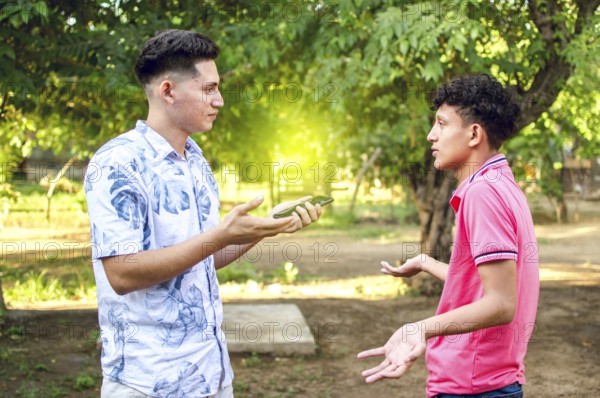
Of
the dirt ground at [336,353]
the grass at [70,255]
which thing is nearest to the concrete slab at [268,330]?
the dirt ground at [336,353]

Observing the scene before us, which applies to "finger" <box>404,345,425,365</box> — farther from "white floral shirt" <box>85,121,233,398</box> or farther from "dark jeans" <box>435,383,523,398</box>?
"white floral shirt" <box>85,121,233,398</box>

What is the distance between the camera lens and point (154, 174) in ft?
7.72

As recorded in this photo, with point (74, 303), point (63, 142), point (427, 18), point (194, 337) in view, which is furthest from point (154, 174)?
point (63, 142)

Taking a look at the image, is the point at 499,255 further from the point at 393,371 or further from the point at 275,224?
the point at 275,224

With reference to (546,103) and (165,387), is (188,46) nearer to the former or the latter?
(165,387)

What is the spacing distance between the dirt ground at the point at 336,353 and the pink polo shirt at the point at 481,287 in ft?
11.4

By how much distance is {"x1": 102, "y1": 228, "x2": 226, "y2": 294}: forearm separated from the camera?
2154mm

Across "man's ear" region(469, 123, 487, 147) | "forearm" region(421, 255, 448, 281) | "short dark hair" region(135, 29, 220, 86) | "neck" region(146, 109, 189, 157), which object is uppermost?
"short dark hair" region(135, 29, 220, 86)

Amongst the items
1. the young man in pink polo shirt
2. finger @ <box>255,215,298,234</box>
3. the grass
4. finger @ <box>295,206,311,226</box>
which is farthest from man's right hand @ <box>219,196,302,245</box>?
the grass

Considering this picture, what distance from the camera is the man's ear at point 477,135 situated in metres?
2.48

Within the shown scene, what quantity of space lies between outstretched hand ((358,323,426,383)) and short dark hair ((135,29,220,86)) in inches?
44.2

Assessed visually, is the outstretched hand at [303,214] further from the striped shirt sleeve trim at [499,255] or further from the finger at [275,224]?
the striped shirt sleeve trim at [499,255]

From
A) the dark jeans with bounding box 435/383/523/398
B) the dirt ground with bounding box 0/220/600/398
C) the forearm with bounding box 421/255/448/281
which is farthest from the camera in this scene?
the dirt ground with bounding box 0/220/600/398

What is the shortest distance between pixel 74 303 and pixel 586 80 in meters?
6.15
